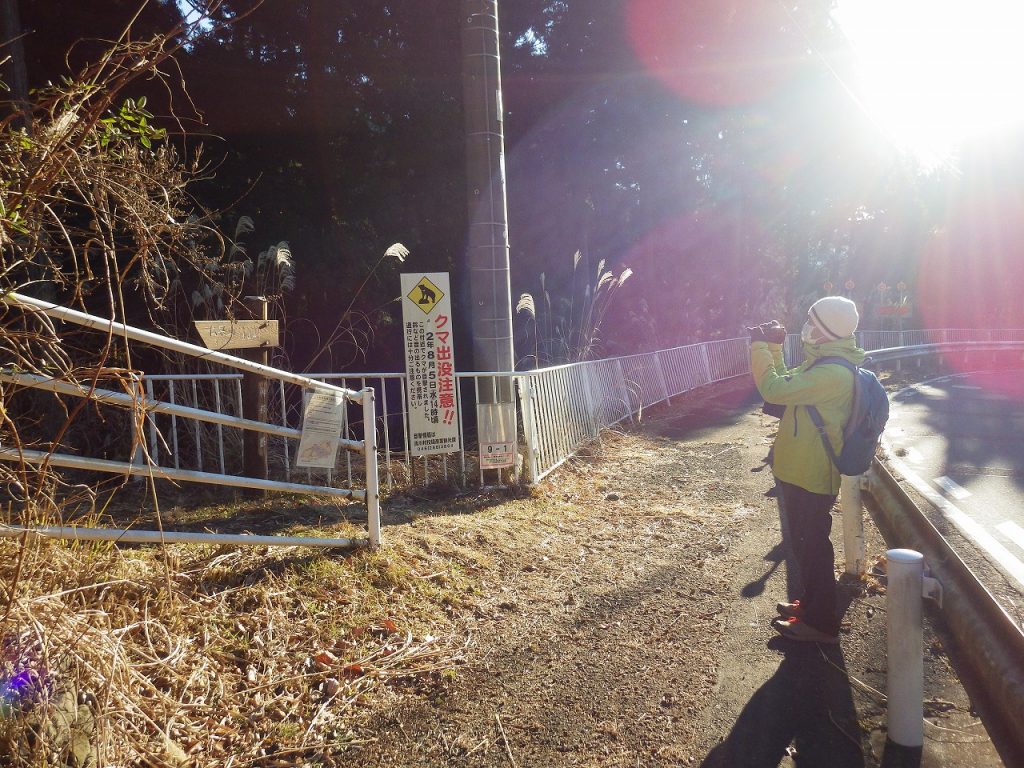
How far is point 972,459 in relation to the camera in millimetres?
9430

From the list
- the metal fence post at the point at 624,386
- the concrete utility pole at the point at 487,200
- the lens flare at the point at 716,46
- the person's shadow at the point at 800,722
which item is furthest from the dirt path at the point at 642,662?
the lens flare at the point at 716,46

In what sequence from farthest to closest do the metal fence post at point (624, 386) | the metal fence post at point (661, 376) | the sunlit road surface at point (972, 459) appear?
the metal fence post at point (661, 376) < the metal fence post at point (624, 386) < the sunlit road surface at point (972, 459)

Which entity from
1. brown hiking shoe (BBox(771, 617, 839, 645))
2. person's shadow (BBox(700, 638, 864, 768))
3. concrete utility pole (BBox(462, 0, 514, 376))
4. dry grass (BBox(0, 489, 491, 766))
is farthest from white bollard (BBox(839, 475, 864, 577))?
concrete utility pole (BBox(462, 0, 514, 376))

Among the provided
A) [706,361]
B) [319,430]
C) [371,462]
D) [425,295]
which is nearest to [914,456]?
[425,295]

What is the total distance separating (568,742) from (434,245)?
34.3 ft

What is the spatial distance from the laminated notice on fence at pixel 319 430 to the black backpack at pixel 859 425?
112 inches

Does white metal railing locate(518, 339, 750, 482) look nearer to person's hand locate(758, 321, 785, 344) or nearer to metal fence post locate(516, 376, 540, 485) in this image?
metal fence post locate(516, 376, 540, 485)

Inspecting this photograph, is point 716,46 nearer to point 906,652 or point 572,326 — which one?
point 572,326

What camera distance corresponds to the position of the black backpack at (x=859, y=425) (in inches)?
157

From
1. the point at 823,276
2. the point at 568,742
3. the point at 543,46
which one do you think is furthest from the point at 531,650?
the point at 823,276

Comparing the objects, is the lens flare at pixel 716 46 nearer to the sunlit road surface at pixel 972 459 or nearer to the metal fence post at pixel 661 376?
the metal fence post at pixel 661 376

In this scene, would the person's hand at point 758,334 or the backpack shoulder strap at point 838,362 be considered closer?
the backpack shoulder strap at point 838,362

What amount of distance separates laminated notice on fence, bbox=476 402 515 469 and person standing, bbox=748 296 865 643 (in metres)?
3.47

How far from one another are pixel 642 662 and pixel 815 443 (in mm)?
1543
